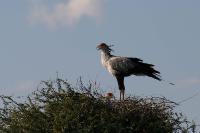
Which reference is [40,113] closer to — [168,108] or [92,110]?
[92,110]

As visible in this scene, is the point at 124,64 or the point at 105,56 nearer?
the point at 124,64

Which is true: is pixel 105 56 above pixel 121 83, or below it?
above

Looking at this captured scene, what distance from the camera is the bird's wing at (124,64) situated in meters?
19.4

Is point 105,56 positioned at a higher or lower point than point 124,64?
higher

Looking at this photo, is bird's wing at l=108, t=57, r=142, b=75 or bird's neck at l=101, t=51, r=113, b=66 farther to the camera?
bird's neck at l=101, t=51, r=113, b=66

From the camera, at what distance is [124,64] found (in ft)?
63.8

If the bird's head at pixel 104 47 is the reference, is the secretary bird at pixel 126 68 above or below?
below

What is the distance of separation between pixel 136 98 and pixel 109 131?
1326 millimetres

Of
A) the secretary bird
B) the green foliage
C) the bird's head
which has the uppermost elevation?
the bird's head

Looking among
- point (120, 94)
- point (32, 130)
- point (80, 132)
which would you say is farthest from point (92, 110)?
point (120, 94)

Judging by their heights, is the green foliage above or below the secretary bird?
below

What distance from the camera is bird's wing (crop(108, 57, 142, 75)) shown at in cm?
1938

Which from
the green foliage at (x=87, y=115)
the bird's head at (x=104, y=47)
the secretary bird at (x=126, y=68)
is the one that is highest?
the bird's head at (x=104, y=47)

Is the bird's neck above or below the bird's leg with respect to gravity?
above
